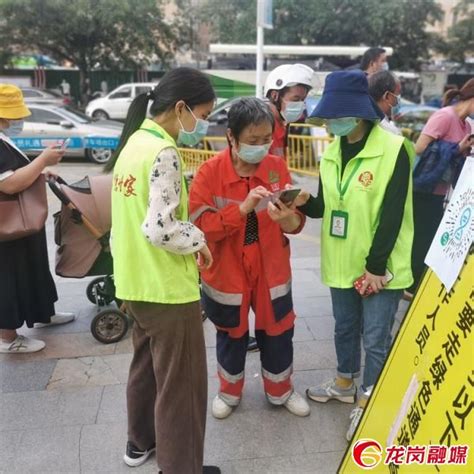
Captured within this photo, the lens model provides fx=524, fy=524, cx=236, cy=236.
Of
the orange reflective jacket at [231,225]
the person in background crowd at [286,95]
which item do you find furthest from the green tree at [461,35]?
the orange reflective jacket at [231,225]

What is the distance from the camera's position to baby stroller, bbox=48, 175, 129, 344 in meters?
3.34

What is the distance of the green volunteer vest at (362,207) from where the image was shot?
2.22m

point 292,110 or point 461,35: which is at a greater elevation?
point 461,35

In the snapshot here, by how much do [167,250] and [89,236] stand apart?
182 centimetres

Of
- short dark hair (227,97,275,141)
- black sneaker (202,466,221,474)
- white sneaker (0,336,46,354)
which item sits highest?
short dark hair (227,97,275,141)

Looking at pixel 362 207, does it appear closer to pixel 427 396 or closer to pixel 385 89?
pixel 427 396

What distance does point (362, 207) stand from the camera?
88.9 inches

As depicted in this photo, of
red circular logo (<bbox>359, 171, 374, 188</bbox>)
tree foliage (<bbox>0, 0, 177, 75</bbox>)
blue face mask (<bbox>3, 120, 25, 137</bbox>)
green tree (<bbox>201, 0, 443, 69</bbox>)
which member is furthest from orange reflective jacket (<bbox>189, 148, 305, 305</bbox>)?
green tree (<bbox>201, 0, 443, 69</bbox>)

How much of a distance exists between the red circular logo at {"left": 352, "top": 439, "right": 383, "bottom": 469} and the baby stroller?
6.50 ft

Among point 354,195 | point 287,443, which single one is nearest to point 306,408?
point 287,443

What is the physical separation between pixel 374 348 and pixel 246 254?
2.42ft

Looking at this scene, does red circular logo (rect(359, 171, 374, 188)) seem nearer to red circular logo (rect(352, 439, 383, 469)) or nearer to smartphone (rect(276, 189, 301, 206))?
smartphone (rect(276, 189, 301, 206))

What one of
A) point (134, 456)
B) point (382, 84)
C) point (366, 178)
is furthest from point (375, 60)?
point (134, 456)

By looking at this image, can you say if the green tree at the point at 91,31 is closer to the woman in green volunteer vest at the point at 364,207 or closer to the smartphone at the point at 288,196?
the woman in green volunteer vest at the point at 364,207
